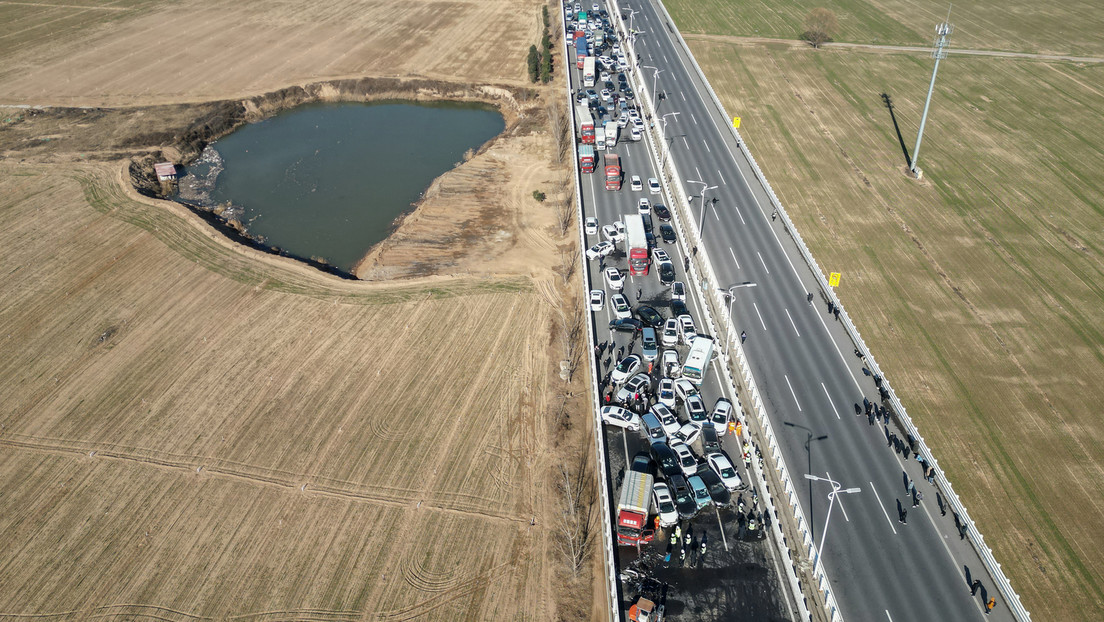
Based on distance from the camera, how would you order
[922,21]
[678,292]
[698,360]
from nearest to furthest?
[698,360], [678,292], [922,21]

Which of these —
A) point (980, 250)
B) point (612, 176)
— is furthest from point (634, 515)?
point (980, 250)

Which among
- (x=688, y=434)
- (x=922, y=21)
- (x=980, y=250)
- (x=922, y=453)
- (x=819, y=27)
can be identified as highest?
(x=819, y=27)

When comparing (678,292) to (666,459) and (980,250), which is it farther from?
(980,250)

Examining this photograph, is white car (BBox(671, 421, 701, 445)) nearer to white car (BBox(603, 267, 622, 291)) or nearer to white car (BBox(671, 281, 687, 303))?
white car (BBox(671, 281, 687, 303))

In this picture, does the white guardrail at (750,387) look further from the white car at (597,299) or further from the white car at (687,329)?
the white car at (597,299)

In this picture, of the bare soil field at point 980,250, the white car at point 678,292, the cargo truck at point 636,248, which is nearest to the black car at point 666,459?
the white car at point 678,292

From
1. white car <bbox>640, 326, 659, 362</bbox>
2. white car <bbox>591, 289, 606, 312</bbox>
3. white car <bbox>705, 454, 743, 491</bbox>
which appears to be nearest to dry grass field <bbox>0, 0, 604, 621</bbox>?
white car <bbox>591, 289, 606, 312</bbox>

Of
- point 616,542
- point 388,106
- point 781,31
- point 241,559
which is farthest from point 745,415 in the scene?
point 781,31
